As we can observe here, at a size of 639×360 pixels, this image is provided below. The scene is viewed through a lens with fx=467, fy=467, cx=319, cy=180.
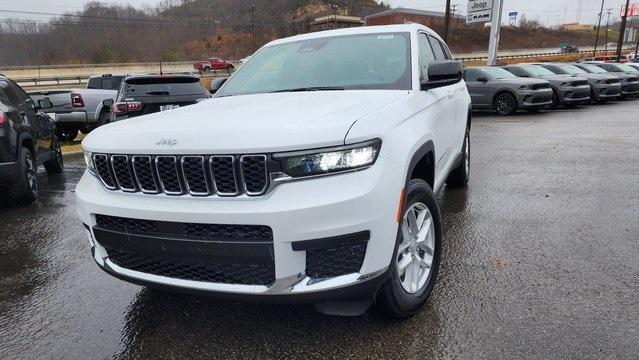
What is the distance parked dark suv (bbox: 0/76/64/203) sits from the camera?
531 centimetres

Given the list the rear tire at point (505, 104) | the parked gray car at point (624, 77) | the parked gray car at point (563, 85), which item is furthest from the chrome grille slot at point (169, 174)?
the parked gray car at point (624, 77)

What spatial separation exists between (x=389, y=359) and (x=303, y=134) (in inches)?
50.0

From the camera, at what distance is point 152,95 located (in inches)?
323

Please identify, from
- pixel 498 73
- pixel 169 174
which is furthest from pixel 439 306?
pixel 498 73

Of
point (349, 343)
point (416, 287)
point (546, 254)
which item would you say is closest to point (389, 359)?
point (349, 343)

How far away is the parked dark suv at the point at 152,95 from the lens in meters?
8.06

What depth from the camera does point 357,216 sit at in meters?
2.16

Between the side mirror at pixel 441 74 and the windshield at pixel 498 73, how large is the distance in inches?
512

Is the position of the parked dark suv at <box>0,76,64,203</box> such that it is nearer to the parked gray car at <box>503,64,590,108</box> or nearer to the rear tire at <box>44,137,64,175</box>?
the rear tire at <box>44,137,64,175</box>

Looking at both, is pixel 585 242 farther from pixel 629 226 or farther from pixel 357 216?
pixel 357 216

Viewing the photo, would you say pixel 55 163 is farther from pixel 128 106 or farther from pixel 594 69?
pixel 594 69

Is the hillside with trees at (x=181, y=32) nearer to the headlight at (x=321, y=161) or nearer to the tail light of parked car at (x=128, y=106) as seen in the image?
the tail light of parked car at (x=128, y=106)

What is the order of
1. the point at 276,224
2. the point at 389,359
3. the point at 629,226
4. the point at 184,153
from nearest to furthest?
the point at 276,224 < the point at 184,153 < the point at 389,359 < the point at 629,226

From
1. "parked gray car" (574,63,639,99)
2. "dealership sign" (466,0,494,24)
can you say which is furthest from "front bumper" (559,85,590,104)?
"dealership sign" (466,0,494,24)
